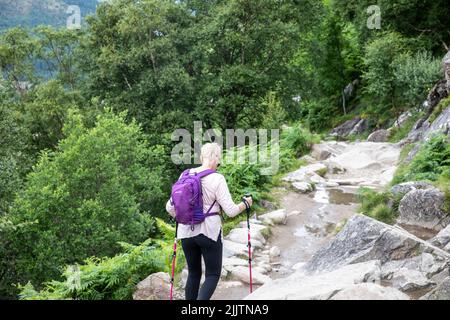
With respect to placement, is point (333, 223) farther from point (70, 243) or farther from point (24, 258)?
point (24, 258)

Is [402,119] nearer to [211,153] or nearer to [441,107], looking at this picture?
[441,107]

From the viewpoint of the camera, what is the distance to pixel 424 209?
915 centimetres

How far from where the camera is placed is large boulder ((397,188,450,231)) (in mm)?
8914

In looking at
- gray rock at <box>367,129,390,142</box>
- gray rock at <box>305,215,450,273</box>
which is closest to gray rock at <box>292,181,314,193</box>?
gray rock at <box>305,215,450,273</box>

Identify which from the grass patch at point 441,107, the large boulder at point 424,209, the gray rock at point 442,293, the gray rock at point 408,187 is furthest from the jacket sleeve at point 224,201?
the grass patch at point 441,107

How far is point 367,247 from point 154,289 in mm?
3318

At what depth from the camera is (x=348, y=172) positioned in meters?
18.5

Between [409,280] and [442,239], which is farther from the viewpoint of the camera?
[442,239]

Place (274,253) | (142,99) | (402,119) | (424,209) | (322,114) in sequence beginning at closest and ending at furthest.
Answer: (424,209), (274,253), (142,99), (402,119), (322,114)

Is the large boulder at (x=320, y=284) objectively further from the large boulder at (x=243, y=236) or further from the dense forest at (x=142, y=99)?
the large boulder at (x=243, y=236)

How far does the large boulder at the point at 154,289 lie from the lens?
7305 mm

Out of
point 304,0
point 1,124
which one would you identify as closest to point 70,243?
point 1,124

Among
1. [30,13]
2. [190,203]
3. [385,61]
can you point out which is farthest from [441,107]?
[30,13]

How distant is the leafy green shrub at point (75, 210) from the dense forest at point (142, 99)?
0.05 m
